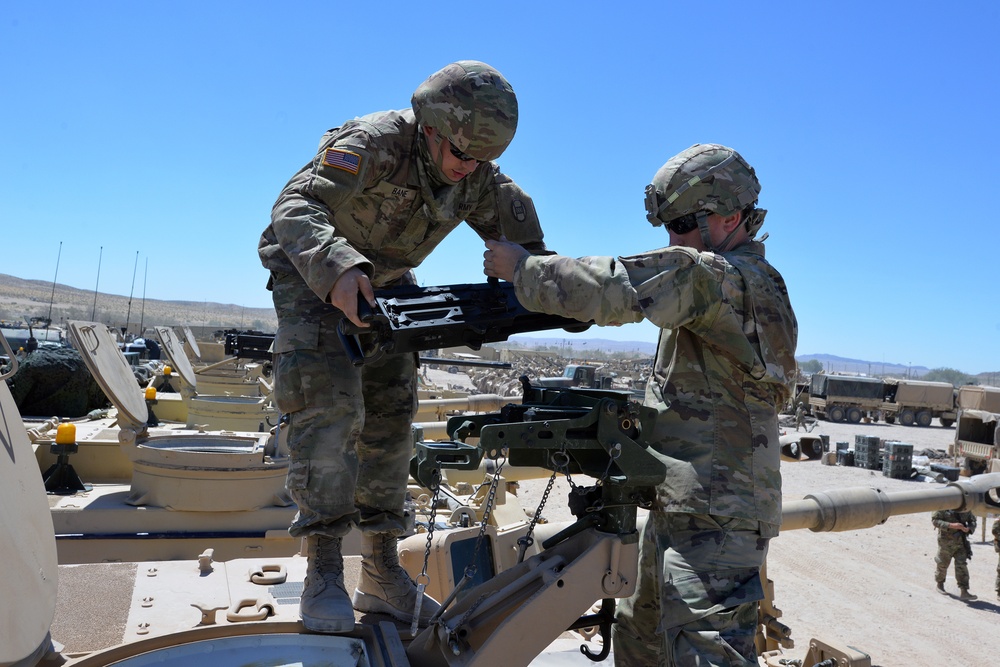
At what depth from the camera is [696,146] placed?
10.1ft

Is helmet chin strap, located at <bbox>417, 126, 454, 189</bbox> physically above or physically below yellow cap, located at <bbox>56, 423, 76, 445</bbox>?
above

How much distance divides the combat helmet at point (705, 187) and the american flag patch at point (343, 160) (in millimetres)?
1063

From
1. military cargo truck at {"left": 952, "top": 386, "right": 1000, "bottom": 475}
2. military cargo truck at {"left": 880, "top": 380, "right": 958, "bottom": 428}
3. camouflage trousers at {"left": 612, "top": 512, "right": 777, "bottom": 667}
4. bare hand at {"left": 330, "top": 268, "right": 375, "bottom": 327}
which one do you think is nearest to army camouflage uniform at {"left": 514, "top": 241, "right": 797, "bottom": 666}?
camouflage trousers at {"left": 612, "top": 512, "right": 777, "bottom": 667}

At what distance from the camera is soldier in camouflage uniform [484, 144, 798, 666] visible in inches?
103

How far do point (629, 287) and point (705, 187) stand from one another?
1.99ft

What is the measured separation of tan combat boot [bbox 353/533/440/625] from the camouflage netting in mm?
10547

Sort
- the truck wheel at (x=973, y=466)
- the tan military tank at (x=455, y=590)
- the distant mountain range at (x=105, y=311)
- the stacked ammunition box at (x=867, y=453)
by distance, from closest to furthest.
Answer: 1. the tan military tank at (x=455, y=590)
2. the truck wheel at (x=973, y=466)
3. the stacked ammunition box at (x=867, y=453)
4. the distant mountain range at (x=105, y=311)

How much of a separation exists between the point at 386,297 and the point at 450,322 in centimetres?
21

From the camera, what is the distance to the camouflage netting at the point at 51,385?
1213cm

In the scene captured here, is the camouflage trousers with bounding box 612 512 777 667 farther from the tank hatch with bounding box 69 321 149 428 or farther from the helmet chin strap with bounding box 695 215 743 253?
the tank hatch with bounding box 69 321 149 428

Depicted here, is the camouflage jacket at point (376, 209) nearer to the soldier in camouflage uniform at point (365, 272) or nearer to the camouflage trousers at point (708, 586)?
the soldier in camouflage uniform at point (365, 272)

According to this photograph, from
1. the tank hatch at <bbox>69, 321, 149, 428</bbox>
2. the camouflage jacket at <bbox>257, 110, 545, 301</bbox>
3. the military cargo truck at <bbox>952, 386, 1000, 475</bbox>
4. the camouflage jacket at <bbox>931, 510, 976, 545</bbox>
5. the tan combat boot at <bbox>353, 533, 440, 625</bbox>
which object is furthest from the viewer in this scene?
the military cargo truck at <bbox>952, 386, 1000, 475</bbox>

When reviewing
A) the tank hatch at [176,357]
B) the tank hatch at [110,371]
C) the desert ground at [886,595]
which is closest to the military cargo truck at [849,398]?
the desert ground at [886,595]

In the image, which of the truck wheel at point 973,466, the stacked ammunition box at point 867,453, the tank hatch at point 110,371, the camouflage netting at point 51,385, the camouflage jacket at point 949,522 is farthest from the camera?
the stacked ammunition box at point 867,453
